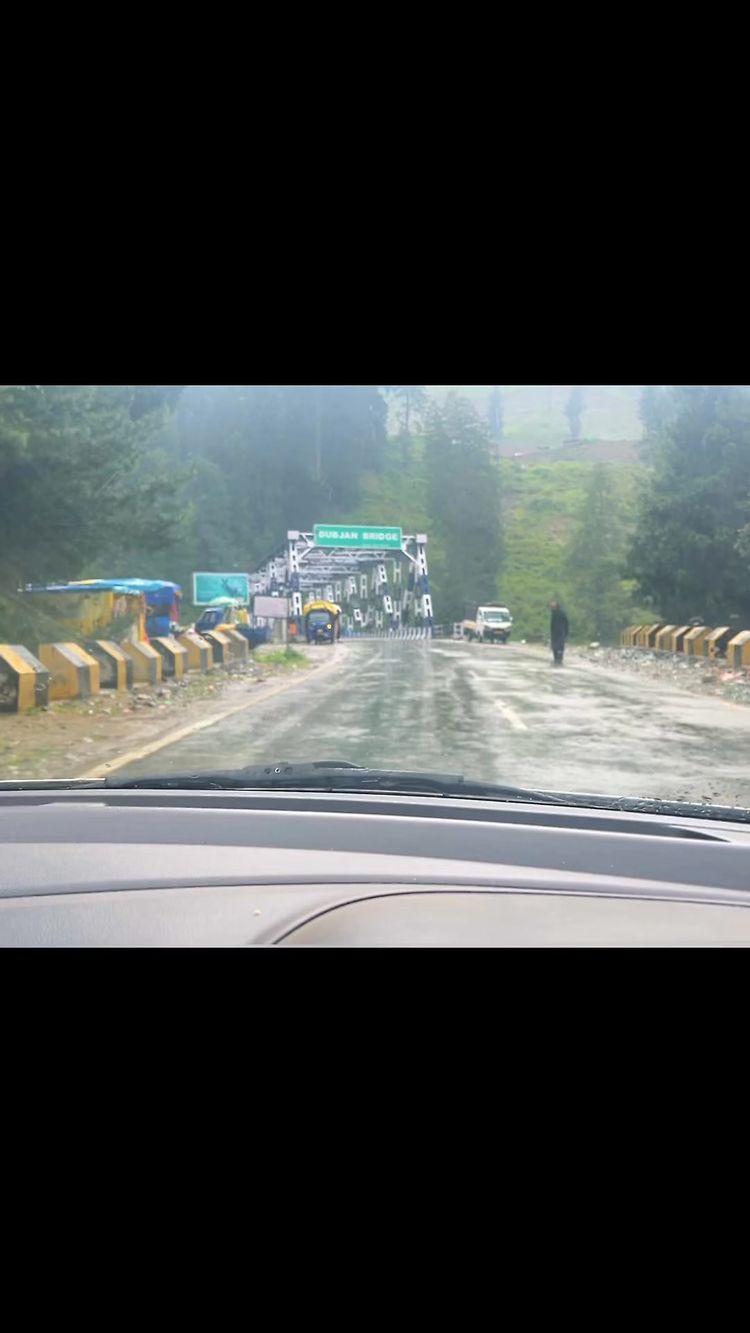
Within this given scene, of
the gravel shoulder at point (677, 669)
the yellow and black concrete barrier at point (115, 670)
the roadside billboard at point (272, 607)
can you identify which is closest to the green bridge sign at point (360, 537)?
the roadside billboard at point (272, 607)

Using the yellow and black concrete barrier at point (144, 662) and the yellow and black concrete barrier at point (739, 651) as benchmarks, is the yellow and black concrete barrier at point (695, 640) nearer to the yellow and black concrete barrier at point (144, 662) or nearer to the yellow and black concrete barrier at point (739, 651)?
the yellow and black concrete barrier at point (739, 651)

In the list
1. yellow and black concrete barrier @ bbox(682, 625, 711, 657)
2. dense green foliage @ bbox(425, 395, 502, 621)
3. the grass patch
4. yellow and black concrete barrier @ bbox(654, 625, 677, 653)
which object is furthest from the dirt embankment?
yellow and black concrete barrier @ bbox(682, 625, 711, 657)

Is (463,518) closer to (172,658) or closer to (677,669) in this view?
(677,669)

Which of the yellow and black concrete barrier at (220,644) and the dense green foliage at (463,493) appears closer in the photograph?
the dense green foliage at (463,493)

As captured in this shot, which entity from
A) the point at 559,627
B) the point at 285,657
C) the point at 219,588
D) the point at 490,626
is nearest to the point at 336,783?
the point at 219,588
